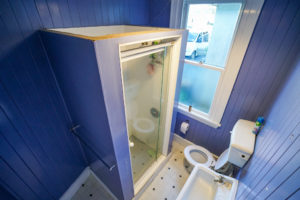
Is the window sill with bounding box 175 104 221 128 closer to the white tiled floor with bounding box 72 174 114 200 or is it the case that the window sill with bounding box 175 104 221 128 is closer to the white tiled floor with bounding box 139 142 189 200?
the white tiled floor with bounding box 139 142 189 200

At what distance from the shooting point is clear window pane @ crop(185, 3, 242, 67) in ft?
4.28

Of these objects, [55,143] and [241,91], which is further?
[241,91]

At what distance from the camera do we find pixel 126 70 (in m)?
1.68

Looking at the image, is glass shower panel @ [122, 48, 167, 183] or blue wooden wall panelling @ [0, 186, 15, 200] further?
glass shower panel @ [122, 48, 167, 183]

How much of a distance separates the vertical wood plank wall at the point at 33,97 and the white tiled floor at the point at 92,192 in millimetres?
308

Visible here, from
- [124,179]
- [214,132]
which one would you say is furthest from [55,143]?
[214,132]

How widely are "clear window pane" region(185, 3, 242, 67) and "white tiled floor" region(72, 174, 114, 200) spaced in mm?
1929

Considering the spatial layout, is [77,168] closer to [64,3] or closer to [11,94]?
[11,94]

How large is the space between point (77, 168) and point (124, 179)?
708 millimetres

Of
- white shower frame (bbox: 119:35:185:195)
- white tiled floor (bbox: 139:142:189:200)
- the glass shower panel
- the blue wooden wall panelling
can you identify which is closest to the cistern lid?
white shower frame (bbox: 119:35:185:195)

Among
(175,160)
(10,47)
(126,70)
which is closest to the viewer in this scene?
(10,47)

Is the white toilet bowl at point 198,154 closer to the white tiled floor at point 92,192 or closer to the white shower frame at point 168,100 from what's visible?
the white shower frame at point 168,100

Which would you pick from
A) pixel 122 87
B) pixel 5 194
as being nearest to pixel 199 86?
pixel 122 87

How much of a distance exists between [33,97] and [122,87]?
2.30 ft
